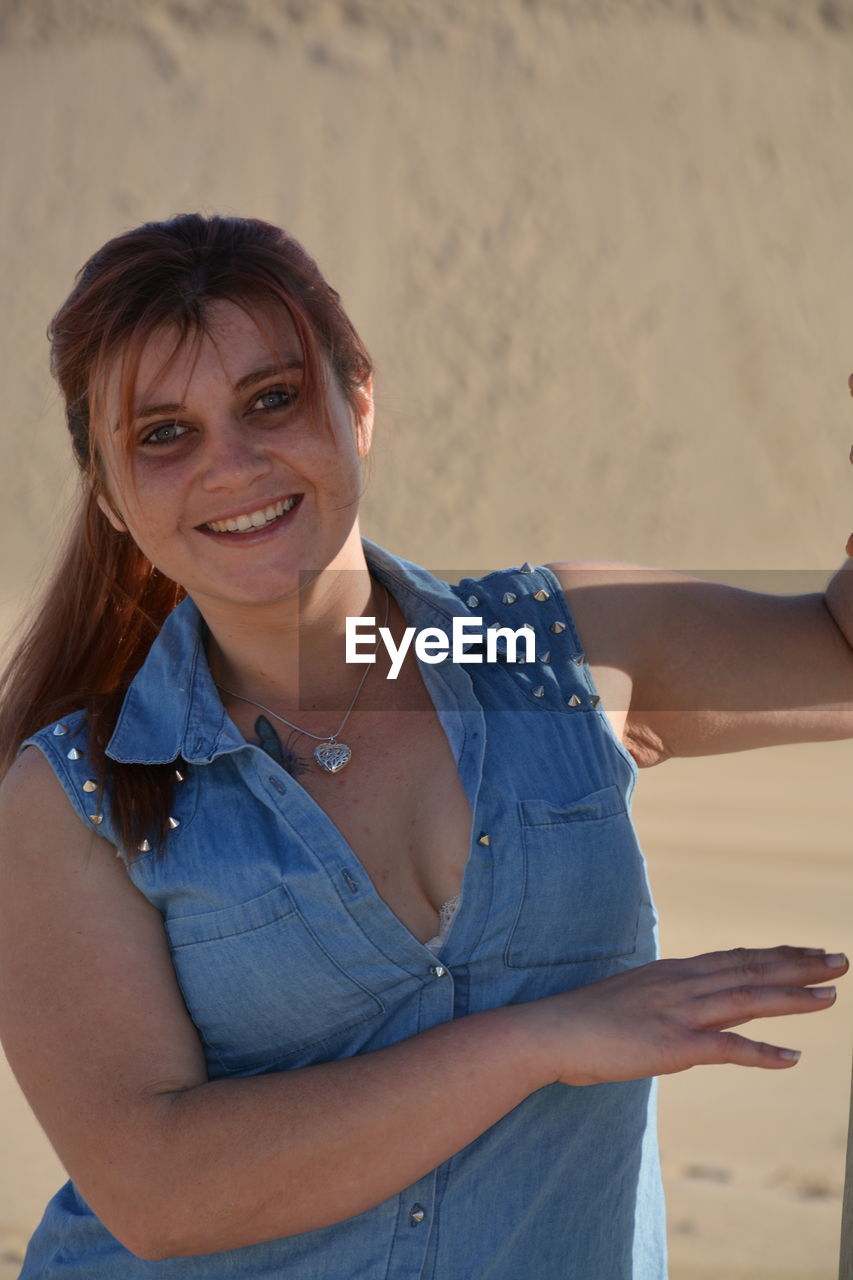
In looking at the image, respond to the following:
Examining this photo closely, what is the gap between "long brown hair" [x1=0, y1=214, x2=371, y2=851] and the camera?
1.78 meters

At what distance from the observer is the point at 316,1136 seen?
1.58m

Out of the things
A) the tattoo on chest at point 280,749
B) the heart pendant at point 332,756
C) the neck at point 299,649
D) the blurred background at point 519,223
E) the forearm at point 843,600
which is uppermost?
the neck at point 299,649

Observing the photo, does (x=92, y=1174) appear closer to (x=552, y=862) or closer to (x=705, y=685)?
(x=552, y=862)

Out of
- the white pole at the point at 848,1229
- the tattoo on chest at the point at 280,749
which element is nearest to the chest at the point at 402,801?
the tattoo on chest at the point at 280,749

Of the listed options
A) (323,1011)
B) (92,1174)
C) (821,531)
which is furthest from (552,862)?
(821,531)

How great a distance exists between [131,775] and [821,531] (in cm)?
1889

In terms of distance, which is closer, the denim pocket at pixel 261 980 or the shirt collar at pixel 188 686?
the denim pocket at pixel 261 980

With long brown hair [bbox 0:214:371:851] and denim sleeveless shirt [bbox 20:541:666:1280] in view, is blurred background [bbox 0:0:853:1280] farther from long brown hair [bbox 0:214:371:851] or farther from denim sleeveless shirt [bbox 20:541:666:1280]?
denim sleeveless shirt [bbox 20:541:666:1280]

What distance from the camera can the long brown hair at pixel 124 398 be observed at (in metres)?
1.78

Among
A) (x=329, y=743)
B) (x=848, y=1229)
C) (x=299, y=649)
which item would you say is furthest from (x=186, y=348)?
(x=848, y=1229)

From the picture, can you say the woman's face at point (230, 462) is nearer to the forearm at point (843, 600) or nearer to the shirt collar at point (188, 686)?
the shirt collar at point (188, 686)

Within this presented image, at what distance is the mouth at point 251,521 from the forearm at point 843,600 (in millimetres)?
737

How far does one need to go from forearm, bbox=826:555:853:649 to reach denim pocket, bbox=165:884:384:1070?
0.80 metres

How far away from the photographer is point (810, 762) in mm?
10016
